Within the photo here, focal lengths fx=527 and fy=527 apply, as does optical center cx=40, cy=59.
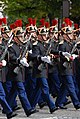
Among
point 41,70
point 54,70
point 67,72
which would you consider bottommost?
point 54,70

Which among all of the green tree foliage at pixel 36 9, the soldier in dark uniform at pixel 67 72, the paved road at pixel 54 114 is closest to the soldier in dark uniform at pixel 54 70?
the soldier in dark uniform at pixel 67 72

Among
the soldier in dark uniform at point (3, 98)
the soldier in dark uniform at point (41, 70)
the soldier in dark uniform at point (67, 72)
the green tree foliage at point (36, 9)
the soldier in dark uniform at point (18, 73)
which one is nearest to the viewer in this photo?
the soldier in dark uniform at point (3, 98)

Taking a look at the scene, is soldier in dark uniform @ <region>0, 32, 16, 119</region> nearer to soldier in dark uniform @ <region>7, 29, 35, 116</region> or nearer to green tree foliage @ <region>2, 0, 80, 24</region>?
soldier in dark uniform @ <region>7, 29, 35, 116</region>

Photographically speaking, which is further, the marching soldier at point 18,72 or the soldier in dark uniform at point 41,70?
the soldier in dark uniform at point 41,70

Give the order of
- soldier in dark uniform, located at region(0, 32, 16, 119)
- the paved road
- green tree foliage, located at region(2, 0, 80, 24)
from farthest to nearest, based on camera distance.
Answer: green tree foliage, located at region(2, 0, 80, 24), the paved road, soldier in dark uniform, located at region(0, 32, 16, 119)

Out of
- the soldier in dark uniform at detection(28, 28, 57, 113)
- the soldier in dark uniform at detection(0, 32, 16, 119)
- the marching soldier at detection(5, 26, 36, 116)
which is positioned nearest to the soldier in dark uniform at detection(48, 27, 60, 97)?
the soldier in dark uniform at detection(28, 28, 57, 113)

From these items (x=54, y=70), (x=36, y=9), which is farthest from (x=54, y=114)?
(x=36, y=9)

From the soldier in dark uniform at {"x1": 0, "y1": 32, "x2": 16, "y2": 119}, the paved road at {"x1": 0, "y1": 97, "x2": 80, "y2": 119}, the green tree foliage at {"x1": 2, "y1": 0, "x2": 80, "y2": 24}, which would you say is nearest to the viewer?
the soldier in dark uniform at {"x1": 0, "y1": 32, "x2": 16, "y2": 119}

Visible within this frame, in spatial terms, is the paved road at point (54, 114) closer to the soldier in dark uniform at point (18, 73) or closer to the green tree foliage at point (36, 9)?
the soldier in dark uniform at point (18, 73)

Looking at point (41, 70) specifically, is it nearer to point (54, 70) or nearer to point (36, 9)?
point (54, 70)

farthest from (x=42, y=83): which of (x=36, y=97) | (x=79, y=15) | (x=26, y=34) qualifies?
(x=79, y=15)

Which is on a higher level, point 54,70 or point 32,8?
point 32,8

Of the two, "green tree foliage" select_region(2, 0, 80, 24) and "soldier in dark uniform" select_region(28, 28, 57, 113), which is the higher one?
"green tree foliage" select_region(2, 0, 80, 24)

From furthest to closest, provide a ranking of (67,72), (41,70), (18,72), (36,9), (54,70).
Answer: (36,9) → (54,70) → (67,72) → (41,70) → (18,72)
